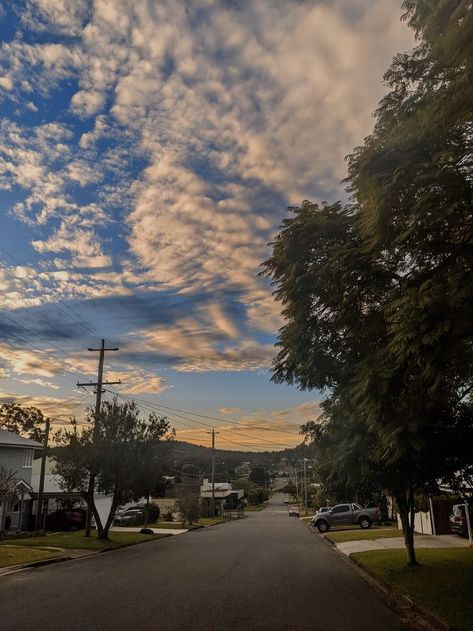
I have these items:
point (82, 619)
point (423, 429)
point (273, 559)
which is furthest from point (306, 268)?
point (273, 559)

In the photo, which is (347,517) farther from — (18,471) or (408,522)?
(408,522)

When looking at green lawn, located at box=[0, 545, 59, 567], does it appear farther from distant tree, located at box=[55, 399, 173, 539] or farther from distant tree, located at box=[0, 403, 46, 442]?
distant tree, located at box=[0, 403, 46, 442]

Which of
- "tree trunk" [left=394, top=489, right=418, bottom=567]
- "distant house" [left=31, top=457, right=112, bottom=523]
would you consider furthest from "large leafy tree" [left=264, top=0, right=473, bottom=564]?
"distant house" [left=31, top=457, right=112, bottom=523]

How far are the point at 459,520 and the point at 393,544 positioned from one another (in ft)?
15.6

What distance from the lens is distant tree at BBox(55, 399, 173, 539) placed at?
2789 cm

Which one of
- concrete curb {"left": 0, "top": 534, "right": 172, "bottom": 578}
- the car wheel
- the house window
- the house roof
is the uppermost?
the house roof

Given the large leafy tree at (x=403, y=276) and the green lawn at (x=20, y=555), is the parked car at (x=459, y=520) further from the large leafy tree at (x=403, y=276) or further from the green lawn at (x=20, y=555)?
the green lawn at (x=20, y=555)

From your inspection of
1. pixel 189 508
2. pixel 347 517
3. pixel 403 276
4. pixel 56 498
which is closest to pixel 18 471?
pixel 56 498

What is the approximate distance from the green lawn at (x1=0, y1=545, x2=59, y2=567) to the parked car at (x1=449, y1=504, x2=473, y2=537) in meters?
16.4

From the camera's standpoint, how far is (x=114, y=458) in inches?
1102

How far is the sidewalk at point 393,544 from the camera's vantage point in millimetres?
22109

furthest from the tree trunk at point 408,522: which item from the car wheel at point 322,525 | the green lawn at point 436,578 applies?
the car wheel at point 322,525

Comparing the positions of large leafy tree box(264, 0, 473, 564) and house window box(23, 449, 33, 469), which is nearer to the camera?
large leafy tree box(264, 0, 473, 564)

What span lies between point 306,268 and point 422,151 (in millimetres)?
4731
